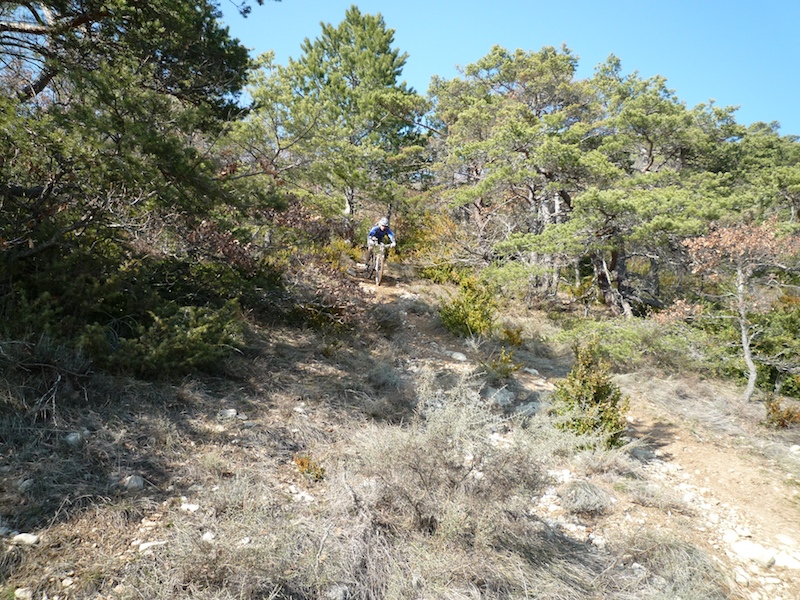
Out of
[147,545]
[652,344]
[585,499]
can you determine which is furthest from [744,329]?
[147,545]

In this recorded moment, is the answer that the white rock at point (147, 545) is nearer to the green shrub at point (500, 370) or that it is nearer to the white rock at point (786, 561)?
the white rock at point (786, 561)

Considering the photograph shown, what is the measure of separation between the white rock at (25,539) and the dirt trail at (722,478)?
3.80m

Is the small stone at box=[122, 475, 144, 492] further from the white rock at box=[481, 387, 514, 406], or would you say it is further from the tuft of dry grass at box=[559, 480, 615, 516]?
the white rock at box=[481, 387, 514, 406]

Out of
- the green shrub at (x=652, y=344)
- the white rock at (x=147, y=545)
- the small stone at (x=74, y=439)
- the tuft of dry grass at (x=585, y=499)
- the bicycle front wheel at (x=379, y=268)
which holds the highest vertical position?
the bicycle front wheel at (x=379, y=268)

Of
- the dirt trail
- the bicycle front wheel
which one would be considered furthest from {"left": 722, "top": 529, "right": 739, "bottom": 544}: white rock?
the bicycle front wheel

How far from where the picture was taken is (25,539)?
220cm

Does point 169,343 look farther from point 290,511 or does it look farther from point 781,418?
point 781,418

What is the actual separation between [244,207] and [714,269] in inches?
281

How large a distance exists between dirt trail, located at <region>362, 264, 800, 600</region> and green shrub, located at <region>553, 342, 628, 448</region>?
33cm

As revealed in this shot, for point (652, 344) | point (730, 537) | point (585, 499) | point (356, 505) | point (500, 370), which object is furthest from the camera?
point (652, 344)

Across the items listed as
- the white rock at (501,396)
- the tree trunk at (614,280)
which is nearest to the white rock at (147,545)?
the white rock at (501,396)

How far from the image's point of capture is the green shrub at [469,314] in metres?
7.62

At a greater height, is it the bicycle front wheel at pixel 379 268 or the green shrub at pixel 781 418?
the bicycle front wheel at pixel 379 268

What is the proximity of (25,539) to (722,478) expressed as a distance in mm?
A: 5837
